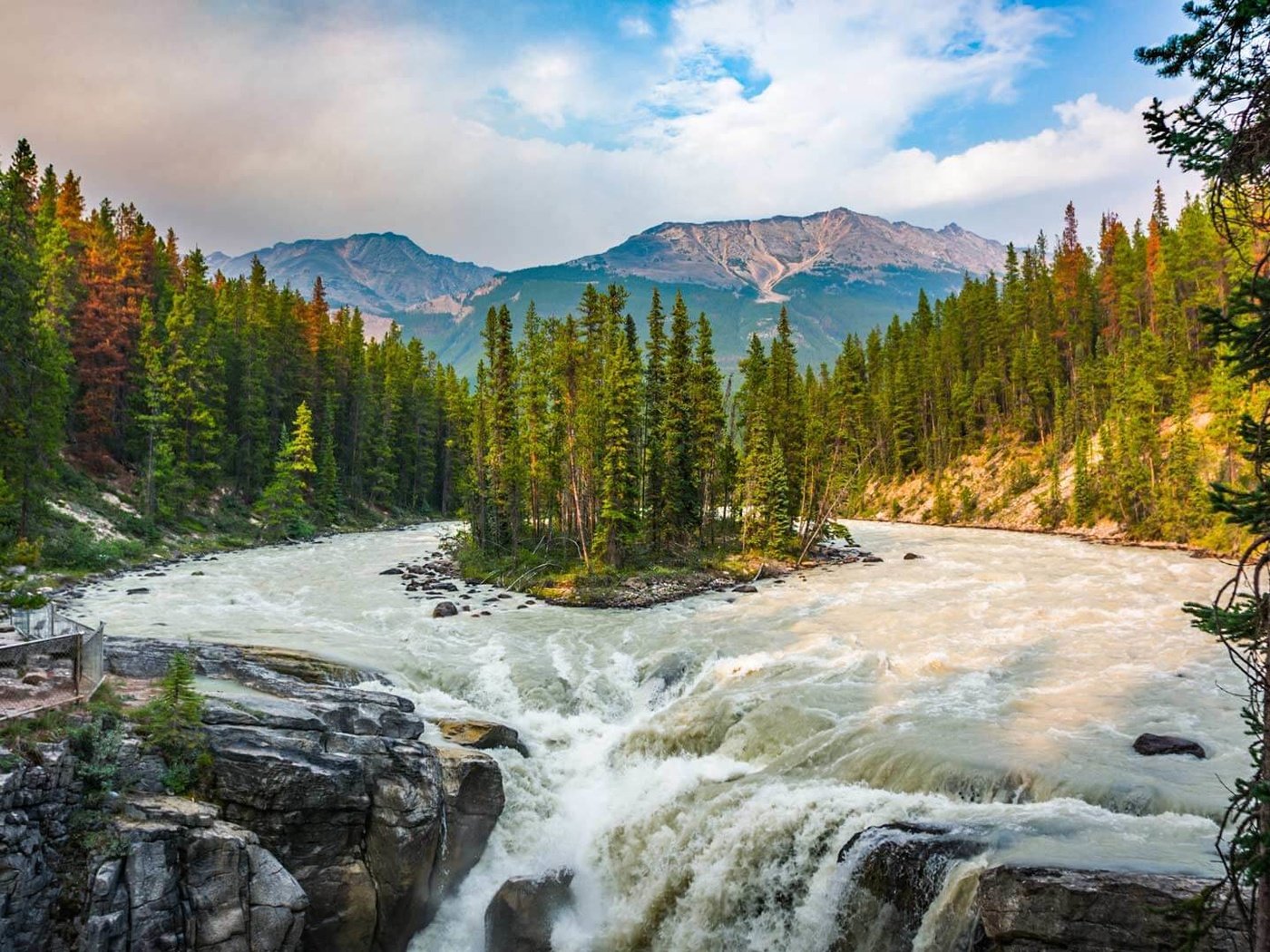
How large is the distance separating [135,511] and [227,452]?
1474 cm

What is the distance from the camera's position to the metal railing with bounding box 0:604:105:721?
1191 centimetres

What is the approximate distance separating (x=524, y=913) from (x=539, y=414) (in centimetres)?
3024

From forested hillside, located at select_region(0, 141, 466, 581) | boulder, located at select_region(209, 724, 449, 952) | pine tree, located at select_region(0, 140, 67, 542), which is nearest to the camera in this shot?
boulder, located at select_region(209, 724, 449, 952)

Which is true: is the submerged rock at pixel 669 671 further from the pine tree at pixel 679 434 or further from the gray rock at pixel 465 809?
the pine tree at pixel 679 434

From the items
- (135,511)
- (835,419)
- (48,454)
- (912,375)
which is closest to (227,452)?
(135,511)

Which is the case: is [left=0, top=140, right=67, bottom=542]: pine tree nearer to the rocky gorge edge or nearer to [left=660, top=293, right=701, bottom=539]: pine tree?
the rocky gorge edge

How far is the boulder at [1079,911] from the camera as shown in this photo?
8.64m

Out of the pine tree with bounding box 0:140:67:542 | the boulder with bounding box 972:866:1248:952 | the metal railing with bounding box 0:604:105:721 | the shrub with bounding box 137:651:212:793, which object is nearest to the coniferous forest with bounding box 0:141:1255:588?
the pine tree with bounding box 0:140:67:542

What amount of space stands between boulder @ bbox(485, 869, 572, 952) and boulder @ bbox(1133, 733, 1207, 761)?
12297 millimetres

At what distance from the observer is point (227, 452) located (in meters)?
59.5

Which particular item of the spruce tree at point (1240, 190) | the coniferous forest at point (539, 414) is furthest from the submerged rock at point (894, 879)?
the coniferous forest at point (539, 414)

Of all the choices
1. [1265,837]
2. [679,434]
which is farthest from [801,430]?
[1265,837]

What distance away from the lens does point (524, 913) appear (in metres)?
13.4

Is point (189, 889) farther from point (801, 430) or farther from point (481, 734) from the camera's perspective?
point (801, 430)
